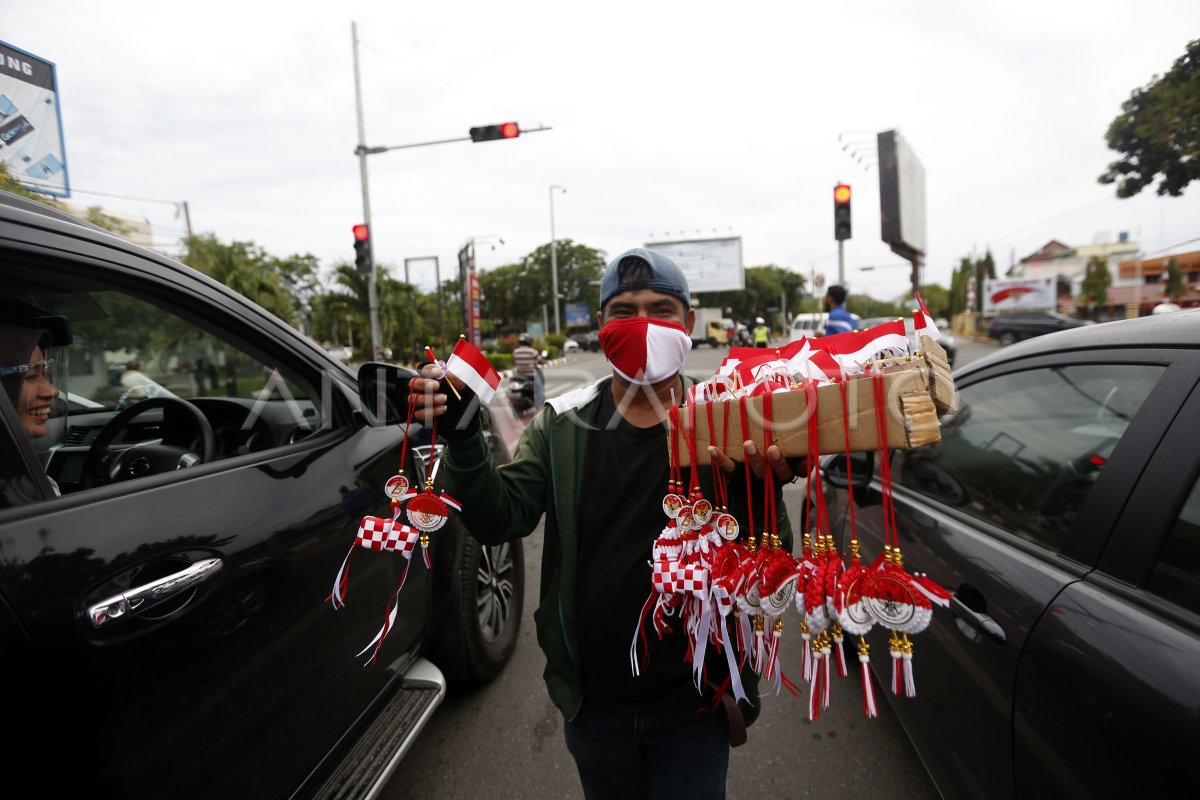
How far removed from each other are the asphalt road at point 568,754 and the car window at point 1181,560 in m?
0.90

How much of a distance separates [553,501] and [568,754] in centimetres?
143

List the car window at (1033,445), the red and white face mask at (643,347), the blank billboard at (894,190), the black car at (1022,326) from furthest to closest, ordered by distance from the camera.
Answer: the black car at (1022,326) < the blank billboard at (894,190) < the car window at (1033,445) < the red and white face mask at (643,347)

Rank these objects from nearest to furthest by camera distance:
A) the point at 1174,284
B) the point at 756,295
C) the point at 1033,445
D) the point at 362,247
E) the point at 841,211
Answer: the point at 1033,445
the point at 841,211
the point at 362,247
the point at 1174,284
the point at 756,295

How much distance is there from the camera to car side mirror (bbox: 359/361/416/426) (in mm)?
1562

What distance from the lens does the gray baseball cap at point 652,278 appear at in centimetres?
146

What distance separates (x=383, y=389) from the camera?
1.56 metres

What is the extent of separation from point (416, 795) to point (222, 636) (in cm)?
126

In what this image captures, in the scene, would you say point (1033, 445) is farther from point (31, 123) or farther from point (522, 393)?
point (522, 393)

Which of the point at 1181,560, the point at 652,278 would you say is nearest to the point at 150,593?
the point at 652,278

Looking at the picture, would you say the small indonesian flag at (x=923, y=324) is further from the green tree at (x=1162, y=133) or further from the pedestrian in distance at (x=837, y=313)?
the green tree at (x=1162, y=133)

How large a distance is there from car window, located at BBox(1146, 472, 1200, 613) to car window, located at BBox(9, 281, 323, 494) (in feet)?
7.12

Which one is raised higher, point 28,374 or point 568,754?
point 28,374

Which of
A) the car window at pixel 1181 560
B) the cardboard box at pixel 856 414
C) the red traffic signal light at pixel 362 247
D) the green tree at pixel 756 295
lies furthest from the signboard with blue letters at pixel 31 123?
the green tree at pixel 756 295

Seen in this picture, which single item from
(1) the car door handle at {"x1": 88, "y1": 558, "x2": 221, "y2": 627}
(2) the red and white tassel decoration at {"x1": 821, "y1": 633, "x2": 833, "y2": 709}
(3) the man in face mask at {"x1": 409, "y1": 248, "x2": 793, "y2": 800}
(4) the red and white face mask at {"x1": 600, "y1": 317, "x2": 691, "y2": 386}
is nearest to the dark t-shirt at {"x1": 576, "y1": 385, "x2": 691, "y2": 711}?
(3) the man in face mask at {"x1": 409, "y1": 248, "x2": 793, "y2": 800}
